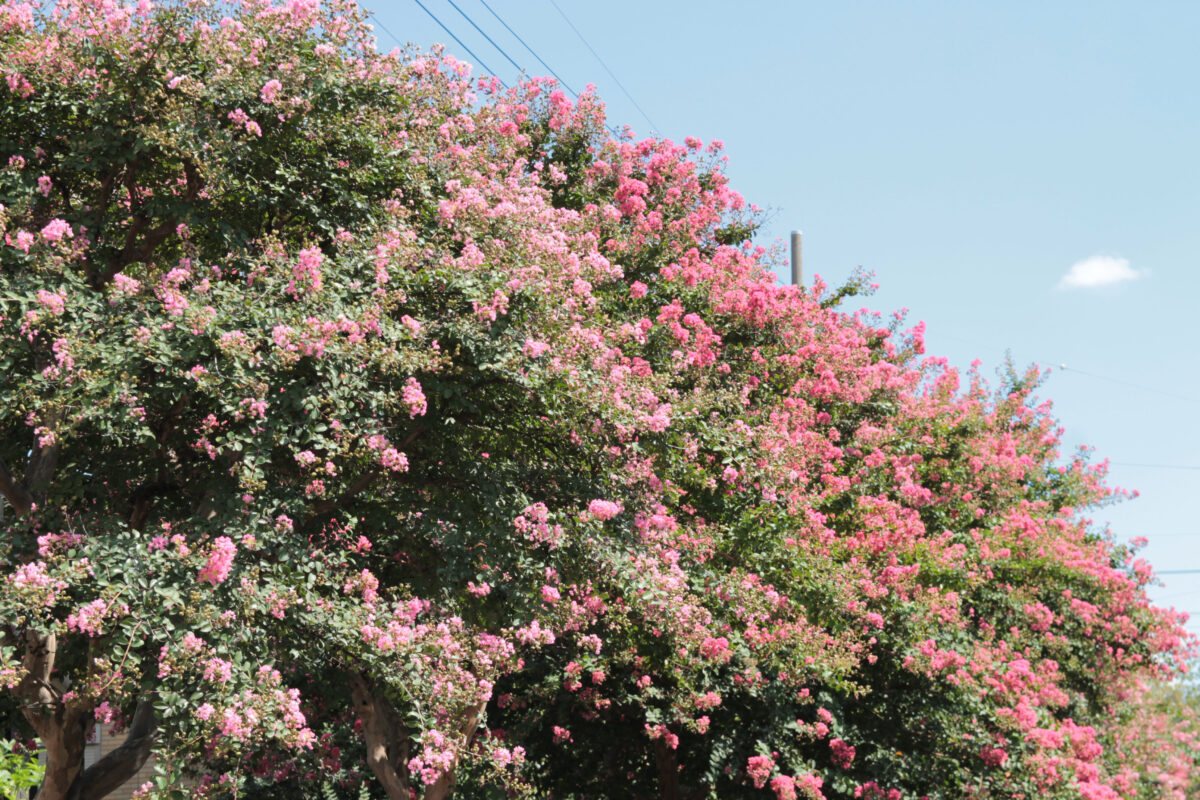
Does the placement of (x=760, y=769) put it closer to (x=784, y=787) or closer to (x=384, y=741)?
(x=784, y=787)

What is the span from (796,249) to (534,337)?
11.2 metres

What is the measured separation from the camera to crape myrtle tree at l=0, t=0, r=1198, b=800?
6668 millimetres

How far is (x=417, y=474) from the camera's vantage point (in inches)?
339

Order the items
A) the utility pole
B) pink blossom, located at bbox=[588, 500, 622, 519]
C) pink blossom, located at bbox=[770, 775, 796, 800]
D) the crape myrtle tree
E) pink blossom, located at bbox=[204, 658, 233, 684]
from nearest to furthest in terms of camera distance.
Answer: pink blossom, located at bbox=[204, 658, 233, 684] < the crape myrtle tree < pink blossom, located at bbox=[588, 500, 622, 519] < pink blossom, located at bbox=[770, 775, 796, 800] < the utility pole

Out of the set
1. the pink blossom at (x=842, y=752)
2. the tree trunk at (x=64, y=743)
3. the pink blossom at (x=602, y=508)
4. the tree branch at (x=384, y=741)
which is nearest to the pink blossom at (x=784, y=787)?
the pink blossom at (x=842, y=752)

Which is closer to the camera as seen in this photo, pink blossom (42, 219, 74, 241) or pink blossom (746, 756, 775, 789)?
pink blossom (42, 219, 74, 241)

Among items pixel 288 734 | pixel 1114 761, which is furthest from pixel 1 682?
pixel 1114 761

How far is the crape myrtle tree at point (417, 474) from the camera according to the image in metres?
6.67

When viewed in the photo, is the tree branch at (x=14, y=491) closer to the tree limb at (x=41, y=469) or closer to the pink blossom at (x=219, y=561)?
the tree limb at (x=41, y=469)

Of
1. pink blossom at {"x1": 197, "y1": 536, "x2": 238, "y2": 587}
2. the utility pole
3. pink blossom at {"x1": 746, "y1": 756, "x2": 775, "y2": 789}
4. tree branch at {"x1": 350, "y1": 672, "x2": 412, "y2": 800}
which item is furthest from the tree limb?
the utility pole

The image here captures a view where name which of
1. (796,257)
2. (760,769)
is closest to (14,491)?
(760,769)

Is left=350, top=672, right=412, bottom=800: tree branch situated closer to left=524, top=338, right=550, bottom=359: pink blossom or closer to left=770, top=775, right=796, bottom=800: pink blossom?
left=770, top=775, right=796, bottom=800: pink blossom

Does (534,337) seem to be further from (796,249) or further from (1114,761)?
(796,249)

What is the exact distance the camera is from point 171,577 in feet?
21.2
